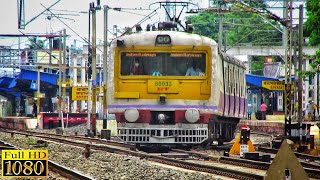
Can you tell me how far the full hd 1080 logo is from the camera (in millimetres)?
12875

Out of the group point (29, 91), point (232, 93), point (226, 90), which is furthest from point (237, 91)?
point (29, 91)

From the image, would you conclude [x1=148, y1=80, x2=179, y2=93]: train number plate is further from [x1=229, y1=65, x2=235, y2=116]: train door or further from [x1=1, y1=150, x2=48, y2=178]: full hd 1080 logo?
[x1=1, y1=150, x2=48, y2=178]: full hd 1080 logo

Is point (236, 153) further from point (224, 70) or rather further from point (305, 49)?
point (305, 49)

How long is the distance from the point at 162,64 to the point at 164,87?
57cm

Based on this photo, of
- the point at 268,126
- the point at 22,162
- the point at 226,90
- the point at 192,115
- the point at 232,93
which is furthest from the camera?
the point at 268,126

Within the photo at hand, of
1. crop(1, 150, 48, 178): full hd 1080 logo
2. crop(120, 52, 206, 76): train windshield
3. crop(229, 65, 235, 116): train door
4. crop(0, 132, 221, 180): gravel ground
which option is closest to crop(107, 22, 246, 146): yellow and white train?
crop(120, 52, 206, 76): train windshield

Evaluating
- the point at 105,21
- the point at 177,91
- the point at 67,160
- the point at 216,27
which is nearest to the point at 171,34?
the point at 177,91

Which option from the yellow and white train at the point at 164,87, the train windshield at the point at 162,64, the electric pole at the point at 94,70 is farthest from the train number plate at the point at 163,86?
the electric pole at the point at 94,70

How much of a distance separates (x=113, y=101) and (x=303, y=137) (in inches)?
342

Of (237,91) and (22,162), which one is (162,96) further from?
(22,162)

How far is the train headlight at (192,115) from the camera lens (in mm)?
22469

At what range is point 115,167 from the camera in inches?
765

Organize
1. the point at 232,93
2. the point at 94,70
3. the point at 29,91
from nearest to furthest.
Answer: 1. the point at 232,93
2. the point at 94,70
3. the point at 29,91

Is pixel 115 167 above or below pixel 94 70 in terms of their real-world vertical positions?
below
